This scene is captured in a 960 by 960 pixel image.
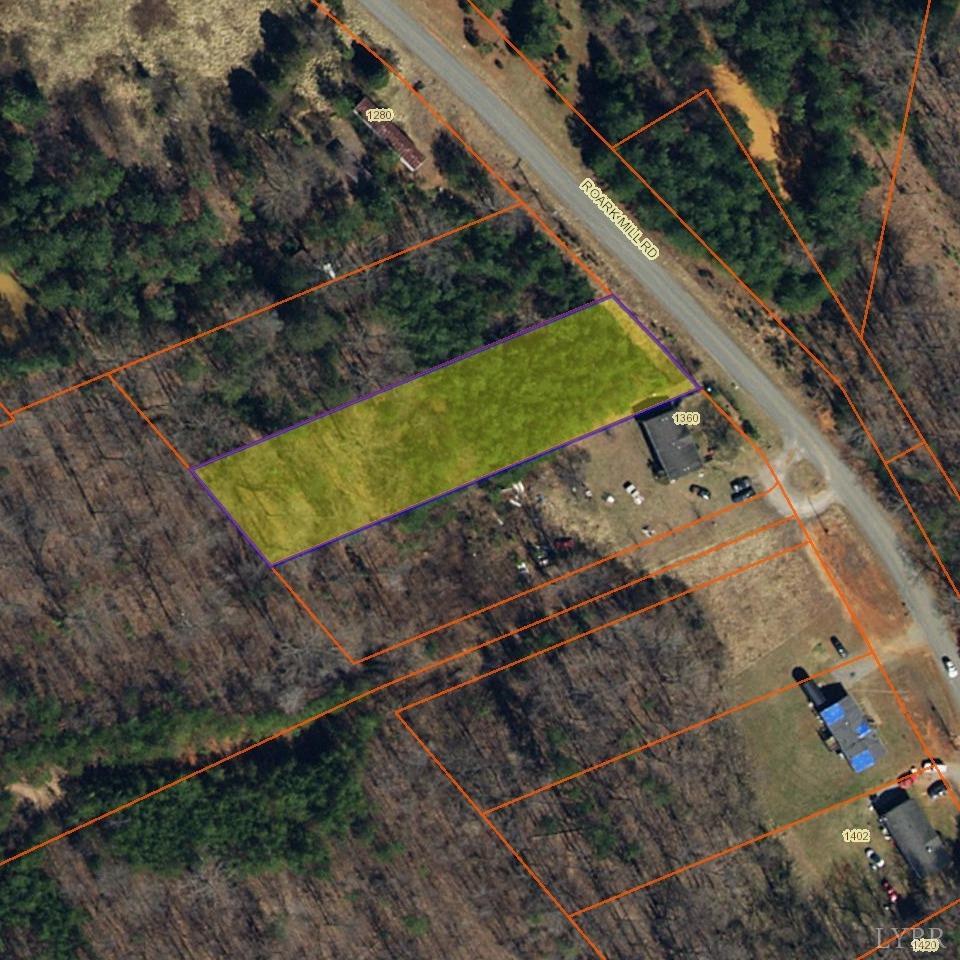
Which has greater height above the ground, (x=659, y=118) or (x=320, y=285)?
(x=320, y=285)

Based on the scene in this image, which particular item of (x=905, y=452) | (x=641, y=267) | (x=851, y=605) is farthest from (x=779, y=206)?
(x=851, y=605)

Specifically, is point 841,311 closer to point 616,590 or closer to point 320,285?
point 616,590

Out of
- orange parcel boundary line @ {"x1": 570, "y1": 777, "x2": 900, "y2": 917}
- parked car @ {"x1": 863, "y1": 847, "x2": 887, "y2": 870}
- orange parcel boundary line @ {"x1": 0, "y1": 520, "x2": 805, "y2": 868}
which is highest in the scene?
orange parcel boundary line @ {"x1": 0, "y1": 520, "x2": 805, "y2": 868}

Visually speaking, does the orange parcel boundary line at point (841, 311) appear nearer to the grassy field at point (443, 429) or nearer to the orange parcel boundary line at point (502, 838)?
the grassy field at point (443, 429)

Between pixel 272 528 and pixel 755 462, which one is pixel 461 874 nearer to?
pixel 272 528

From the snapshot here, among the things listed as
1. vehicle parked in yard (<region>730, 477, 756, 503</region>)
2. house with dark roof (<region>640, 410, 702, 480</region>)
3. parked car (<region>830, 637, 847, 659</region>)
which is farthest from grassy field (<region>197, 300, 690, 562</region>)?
parked car (<region>830, 637, 847, 659</region>)

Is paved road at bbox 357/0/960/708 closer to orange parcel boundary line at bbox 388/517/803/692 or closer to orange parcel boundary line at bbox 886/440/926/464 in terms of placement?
orange parcel boundary line at bbox 886/440/926/464
